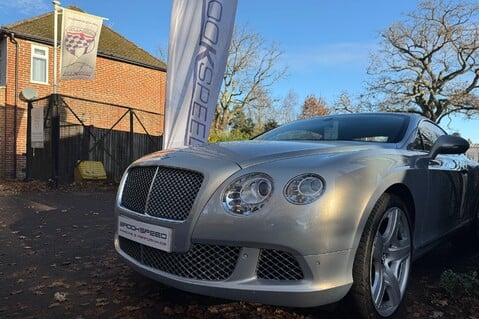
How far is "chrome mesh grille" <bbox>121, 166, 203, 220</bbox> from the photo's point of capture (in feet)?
9.08

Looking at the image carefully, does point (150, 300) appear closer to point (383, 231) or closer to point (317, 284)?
point (317, 284)

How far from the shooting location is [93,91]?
1989 cm

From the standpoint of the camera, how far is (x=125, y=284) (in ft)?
12.8

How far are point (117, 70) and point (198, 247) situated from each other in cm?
1942

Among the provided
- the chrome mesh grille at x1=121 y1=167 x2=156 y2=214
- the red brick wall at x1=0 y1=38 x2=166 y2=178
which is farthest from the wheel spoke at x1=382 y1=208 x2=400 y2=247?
the red brick wall at x1=0 y1=38 x2=166 y2=178

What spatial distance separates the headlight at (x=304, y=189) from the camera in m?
2.52

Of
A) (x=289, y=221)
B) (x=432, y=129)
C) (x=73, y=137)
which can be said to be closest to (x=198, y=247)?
(x=289, y=221)

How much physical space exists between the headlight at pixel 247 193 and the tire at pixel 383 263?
67cm

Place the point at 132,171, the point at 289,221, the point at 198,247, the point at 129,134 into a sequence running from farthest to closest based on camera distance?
the point at 129,134 < the point at 132,171 < the point at 198,247 < the point at 289,221

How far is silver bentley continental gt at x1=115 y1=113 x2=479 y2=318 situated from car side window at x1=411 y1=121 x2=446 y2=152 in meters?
0.62

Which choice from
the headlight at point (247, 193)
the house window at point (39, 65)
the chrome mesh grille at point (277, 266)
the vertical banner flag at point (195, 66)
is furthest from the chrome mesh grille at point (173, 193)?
the house window at point (39, 65)

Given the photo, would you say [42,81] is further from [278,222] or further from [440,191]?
[278,222]

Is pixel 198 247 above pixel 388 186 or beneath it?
beneath

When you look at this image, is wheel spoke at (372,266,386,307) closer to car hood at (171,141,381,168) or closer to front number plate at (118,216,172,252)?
car hood at (171,141,381,168)
